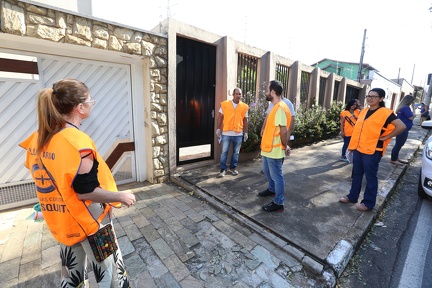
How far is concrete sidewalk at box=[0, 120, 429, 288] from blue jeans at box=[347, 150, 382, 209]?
0.73 ft

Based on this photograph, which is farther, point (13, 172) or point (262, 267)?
point (13, 172)

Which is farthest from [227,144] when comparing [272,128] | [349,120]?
[349,120]

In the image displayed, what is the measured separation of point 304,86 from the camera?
29.1ft

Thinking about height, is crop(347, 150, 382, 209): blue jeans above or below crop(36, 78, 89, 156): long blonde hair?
below

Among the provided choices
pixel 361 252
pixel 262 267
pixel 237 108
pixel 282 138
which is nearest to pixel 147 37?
pixel 237 108

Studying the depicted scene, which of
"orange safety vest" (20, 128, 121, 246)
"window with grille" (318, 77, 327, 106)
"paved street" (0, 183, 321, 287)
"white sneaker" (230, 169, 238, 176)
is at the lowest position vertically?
"paved street" (0, 183, 321, 287)

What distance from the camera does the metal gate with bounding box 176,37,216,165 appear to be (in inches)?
187

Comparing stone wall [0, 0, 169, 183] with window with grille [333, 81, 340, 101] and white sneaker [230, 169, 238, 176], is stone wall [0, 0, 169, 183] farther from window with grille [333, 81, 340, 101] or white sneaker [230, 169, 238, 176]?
window with grille [333, 81, 340, 101]

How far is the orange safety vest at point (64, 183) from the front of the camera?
1191 mm

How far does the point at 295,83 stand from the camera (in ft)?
26.0

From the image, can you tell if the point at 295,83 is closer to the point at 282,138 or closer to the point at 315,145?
the point at 315,145

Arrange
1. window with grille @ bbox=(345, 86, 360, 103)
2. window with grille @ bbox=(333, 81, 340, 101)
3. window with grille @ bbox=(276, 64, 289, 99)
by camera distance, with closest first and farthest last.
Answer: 1. window with grille @ bbox=(276, 64, 289, 99)
2. window with grille @ bbox=(333, 81, 340, 101)
3. window with grille @ bbox=(345, 86, 360, 103)

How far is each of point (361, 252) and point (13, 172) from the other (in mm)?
5150

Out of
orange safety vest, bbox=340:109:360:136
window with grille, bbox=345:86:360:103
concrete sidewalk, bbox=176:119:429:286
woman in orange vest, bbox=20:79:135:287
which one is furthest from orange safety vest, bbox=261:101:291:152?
window with grille, bbox=345:86:360:103
